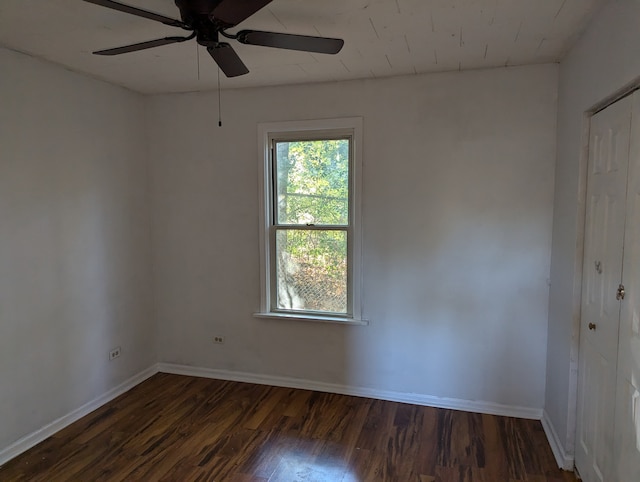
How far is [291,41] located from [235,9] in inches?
12.6

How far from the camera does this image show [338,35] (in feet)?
7.69

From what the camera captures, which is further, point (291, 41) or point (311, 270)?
point (311, 270)

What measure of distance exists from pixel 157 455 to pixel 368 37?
112 inches

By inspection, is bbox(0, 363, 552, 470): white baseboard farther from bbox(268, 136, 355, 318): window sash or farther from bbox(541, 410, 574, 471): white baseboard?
bbox(268, 136, 355, 318): window sash

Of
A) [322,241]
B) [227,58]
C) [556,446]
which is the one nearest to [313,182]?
[322,241]

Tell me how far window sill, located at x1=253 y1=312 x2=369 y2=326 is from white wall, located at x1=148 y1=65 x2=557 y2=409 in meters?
0.06

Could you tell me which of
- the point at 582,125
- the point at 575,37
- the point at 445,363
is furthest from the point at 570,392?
the point at 575,37

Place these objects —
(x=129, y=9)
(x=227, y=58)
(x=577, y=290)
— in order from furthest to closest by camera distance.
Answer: (x=577, y=290), (x=227, y=58), (x=129, y=9)

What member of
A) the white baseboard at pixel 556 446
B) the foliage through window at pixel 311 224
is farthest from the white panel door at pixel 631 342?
the foliage through window at pixel 311 224

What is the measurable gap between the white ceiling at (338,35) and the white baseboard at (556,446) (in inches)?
95.0

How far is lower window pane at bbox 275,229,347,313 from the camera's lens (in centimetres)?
337

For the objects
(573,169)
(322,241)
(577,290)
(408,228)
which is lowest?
(577,290)

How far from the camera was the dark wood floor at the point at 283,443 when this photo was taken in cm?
242

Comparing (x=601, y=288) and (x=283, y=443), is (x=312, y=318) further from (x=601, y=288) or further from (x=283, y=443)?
(x=601, y=288)
